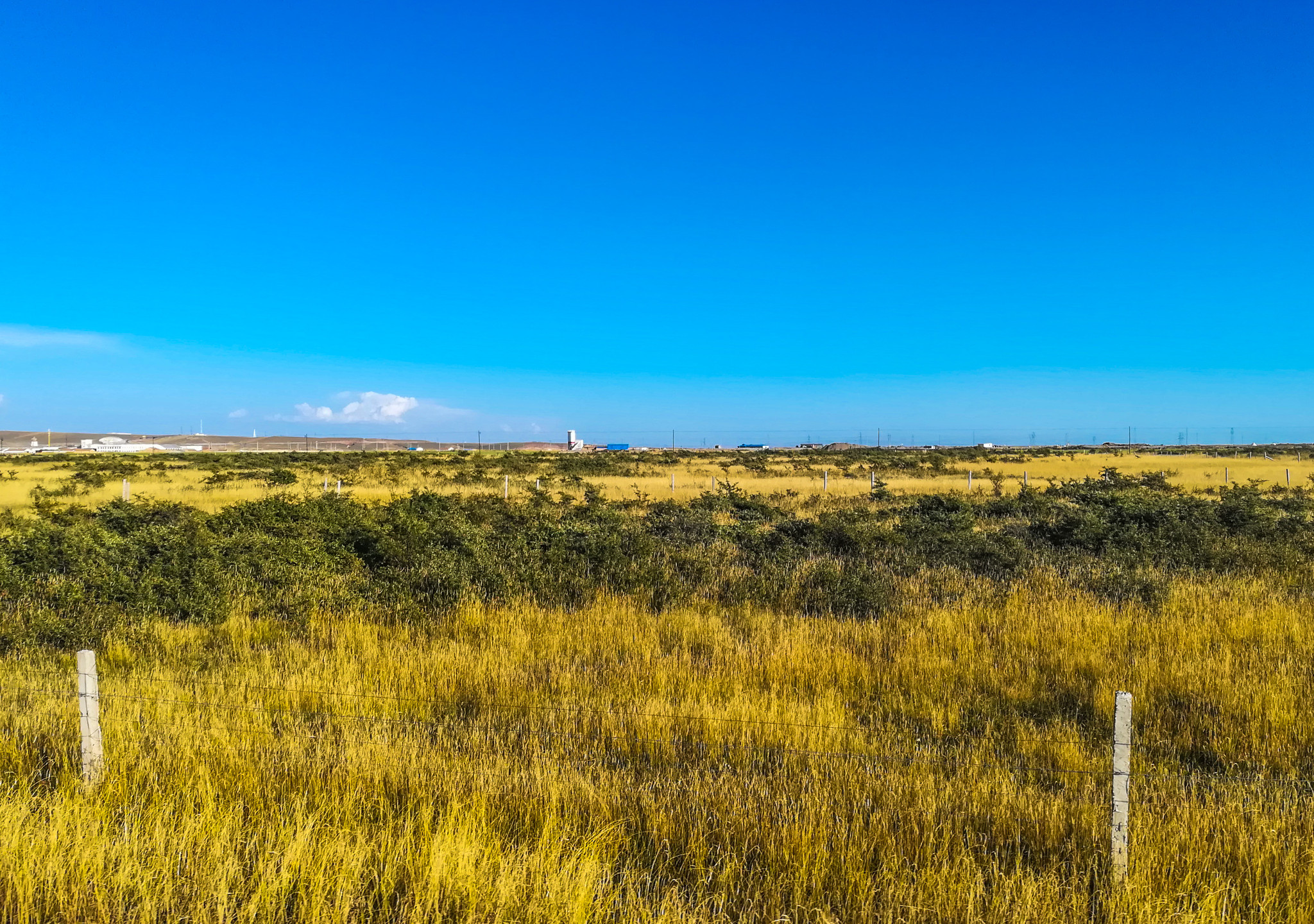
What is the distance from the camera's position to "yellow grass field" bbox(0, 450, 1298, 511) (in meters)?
32.4

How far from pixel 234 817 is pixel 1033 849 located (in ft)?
14.2

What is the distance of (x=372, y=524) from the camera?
16.7 metres

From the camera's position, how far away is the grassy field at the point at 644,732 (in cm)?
353

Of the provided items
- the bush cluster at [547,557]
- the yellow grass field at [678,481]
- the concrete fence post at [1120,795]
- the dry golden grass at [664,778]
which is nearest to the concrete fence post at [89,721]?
the dry golden grass at [664,778]

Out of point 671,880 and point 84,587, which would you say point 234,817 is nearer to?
point 671,880

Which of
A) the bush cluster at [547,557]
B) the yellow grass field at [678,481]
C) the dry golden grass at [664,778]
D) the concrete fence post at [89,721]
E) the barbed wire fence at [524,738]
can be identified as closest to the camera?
the dry golden grass at [664,778]

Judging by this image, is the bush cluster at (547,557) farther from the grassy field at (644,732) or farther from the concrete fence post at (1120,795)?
the concrete fence post at (1120,795)

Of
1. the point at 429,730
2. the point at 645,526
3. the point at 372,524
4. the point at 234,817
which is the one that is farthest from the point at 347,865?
the point at 645,526

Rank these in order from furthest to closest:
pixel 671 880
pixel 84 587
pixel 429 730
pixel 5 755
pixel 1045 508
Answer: pixel 1045 508, pixel 84 587, pixel 429 730, pixel 5 755, pixel 671 880

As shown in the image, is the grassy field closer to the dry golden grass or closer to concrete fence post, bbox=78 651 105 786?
A: the dry golden grass

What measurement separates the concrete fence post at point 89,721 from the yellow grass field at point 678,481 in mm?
24941

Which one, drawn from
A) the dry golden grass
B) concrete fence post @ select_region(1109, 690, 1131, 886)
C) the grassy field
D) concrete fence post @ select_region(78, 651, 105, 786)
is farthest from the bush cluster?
concrete fence post @ select_region(1109, 690, 1131, 886)

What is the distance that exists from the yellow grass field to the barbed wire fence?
23587 mm

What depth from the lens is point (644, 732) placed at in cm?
579
